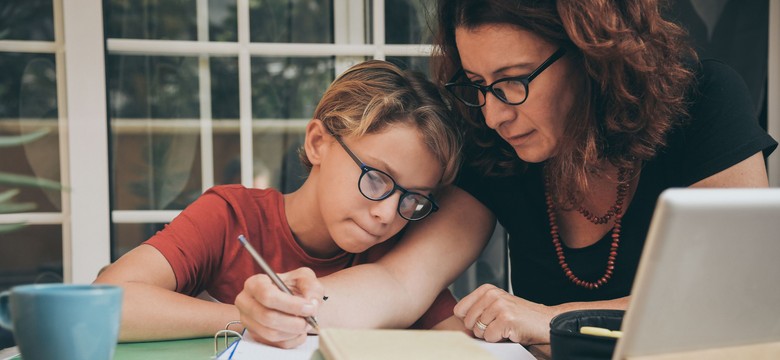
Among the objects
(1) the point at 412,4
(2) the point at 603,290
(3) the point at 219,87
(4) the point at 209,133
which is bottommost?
(2) the point at 603,290

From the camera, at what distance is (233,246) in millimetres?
1453

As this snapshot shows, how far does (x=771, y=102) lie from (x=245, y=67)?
1802mm

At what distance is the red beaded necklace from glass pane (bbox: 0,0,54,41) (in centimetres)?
169

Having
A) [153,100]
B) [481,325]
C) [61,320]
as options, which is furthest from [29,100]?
[61,320]

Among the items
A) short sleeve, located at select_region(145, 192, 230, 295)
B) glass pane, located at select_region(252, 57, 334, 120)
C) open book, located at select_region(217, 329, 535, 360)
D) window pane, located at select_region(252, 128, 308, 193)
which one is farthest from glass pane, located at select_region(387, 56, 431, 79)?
open book, located at select_region(217, 329, 535, 360)

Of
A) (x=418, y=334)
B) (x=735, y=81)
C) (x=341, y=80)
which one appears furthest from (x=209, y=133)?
(x=418, y=334)

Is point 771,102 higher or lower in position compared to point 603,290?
higher

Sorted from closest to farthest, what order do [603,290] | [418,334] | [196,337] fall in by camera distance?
[418,334] < [196,337] < [603,290]

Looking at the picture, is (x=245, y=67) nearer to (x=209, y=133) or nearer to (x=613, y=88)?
(x=209, y=133)

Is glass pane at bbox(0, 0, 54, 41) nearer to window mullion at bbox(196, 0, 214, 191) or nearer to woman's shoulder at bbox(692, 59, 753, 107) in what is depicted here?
window mullion at bbox(196, 0, 214, 191)

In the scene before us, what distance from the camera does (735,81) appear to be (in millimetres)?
1303

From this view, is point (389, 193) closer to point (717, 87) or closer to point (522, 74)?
point (522, 74)

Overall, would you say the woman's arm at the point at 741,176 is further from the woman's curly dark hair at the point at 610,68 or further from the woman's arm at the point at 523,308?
the woman's curly dark hair at the point at 610,68

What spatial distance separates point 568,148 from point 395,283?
1.26 feet
